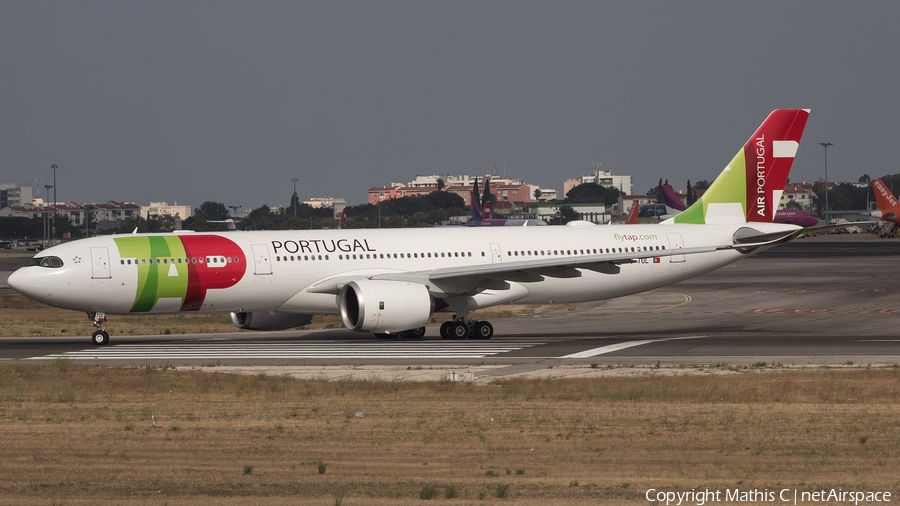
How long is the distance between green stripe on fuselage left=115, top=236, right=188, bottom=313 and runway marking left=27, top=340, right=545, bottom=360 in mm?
1524

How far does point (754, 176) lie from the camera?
41656mm

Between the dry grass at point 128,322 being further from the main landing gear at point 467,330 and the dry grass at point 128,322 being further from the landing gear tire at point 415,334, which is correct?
the main landing gear at point 467,330

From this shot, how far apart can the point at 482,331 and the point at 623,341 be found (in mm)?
4874

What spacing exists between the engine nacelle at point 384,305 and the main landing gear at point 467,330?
6.86 ft

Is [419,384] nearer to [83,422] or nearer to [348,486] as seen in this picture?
[83,422]

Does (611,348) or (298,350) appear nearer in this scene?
(611,348)

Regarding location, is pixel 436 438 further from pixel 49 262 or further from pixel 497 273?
pixel 49 262

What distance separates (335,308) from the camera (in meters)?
36.3

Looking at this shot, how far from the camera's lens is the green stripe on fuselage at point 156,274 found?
34281 mm

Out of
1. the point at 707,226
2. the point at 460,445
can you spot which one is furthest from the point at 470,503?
the point at 707,226

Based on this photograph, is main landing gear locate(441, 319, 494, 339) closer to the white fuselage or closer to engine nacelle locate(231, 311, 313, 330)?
the white fuselage

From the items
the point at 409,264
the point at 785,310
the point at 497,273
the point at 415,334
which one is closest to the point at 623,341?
the point at 497,273

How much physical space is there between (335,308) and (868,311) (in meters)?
22.2

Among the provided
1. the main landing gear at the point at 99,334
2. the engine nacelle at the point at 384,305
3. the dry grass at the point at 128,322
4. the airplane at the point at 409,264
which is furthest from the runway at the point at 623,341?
the dry grass at the point at 128,322
